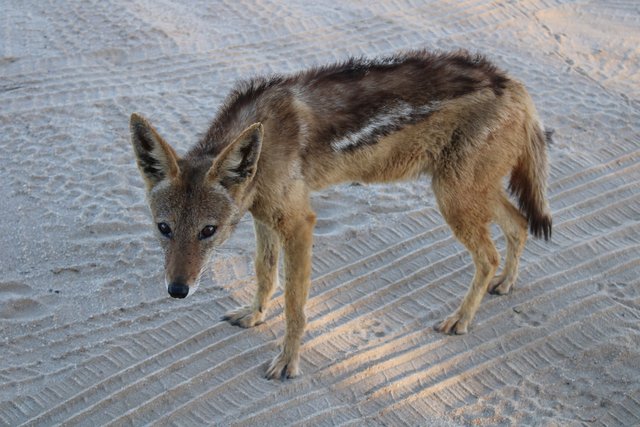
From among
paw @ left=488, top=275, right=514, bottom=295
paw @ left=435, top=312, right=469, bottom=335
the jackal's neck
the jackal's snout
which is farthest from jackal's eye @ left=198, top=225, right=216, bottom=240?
paw @ left=488, top=275, right=514, bottom=295

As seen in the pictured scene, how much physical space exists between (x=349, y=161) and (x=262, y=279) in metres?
1.11

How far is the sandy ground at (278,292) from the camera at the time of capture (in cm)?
512

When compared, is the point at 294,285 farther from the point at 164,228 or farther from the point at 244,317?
the point at 164,228

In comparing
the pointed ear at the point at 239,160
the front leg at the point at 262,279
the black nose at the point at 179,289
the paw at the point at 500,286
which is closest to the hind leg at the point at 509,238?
the paw at the point at 500,286

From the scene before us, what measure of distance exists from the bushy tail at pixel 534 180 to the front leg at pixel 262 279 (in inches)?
73.8

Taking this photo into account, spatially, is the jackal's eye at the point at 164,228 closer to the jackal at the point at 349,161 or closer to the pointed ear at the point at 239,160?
the jackal at the point at 349,161

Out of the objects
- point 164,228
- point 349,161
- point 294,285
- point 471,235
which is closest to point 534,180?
point 471,235

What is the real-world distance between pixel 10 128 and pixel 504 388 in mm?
5326

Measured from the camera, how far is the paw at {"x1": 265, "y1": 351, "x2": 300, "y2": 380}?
525 centimetres

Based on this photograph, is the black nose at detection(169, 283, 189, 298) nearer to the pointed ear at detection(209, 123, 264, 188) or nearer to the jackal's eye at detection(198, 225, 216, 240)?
the jackal's eye at detection(198, 225, 216, 240)

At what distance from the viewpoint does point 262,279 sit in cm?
575

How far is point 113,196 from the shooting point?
683 cm

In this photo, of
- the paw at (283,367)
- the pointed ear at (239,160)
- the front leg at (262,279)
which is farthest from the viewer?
the front leg at (262,279)

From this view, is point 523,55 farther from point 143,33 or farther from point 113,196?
point 113,196
